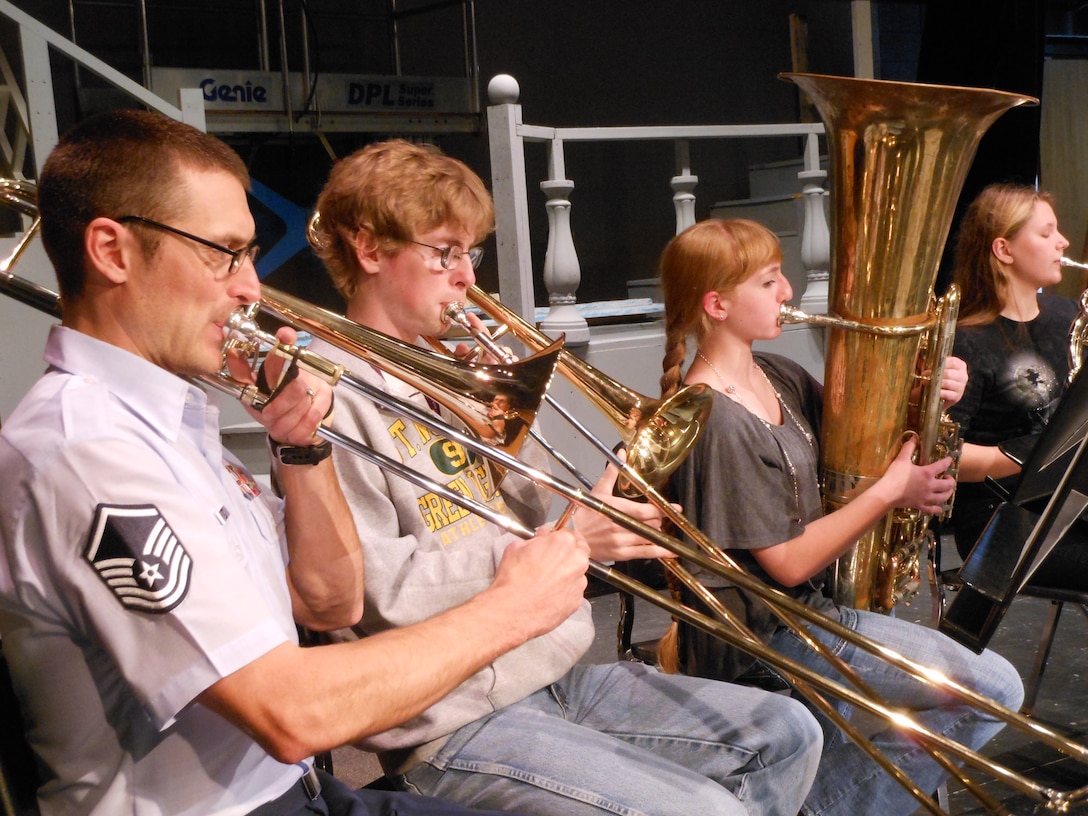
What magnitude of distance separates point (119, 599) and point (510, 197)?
9.24ft

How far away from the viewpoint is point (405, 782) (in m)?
1.43

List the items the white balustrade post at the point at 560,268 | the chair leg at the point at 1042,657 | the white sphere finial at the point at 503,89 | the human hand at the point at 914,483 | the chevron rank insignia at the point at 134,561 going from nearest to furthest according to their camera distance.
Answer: the chevron rank insignia at the point at 134,561 → the human hand at the point at 914,483 → the chair leg at the point at 1042,657 → the white sphere finial at the point at 503,89 → the white balustrade post at the point at 560,268

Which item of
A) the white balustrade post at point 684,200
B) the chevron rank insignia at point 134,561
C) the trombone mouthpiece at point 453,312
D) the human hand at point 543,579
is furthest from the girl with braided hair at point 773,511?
the white balustrade post at point 684,200

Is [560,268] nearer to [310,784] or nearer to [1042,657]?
[1042,657]

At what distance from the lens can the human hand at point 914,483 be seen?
6.51 feet

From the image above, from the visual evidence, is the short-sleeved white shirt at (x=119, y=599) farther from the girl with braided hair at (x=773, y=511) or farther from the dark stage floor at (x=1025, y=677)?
the dark stage floor at (x=1025, y=677)

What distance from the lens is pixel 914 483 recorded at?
200 centimetres

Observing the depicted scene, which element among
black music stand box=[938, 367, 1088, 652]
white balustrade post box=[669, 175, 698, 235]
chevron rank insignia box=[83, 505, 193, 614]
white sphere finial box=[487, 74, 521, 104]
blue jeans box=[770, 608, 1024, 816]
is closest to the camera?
chevron rank insignia box=[83, 505, 193, 614]

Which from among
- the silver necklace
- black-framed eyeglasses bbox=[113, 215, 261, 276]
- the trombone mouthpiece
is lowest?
the silver necklace

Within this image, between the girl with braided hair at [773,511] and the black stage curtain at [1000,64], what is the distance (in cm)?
299

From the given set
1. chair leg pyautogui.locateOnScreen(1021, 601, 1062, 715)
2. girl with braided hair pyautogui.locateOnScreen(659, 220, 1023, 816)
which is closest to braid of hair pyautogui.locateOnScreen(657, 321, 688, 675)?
girl with braided hair pyautogui.locateOnScreen(659, 220, 1023, 816)

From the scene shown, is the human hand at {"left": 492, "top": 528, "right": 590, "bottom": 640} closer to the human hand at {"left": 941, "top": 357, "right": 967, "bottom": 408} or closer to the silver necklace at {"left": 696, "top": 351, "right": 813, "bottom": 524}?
the silver necklace at {"left": 696, "top": 351, "right": 813, "bottom": 524}

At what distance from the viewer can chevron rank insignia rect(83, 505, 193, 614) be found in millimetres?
974

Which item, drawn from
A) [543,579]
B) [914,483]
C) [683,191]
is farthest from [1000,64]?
[543,579]
